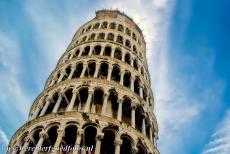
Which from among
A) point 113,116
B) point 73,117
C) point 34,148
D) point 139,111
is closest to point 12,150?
point 34,148

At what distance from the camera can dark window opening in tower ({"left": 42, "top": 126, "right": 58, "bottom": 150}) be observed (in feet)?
70.1

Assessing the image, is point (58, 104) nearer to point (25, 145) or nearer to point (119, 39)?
point (25, 145)

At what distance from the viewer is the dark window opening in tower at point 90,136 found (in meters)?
21.2

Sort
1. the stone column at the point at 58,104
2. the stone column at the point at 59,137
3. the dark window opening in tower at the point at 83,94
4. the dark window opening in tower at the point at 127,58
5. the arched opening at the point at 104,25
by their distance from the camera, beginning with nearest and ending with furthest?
the stone column at the point at 59,137 → the stone column at the point at 58,104 → the dark window opening in tower at the point at 83,94 → the dark window opening in tower at the point at 127,58 → the arched opening at the point at 104,25

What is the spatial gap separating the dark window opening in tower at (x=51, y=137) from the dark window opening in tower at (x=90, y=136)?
6.01 ft

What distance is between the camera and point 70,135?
853 inches

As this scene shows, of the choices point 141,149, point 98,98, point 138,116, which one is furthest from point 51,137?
point 138,116

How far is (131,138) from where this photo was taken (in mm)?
21984

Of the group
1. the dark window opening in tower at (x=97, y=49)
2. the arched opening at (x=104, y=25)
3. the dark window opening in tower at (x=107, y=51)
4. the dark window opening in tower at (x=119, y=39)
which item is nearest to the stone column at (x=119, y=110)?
the dark window opening in tower at (x=107, y=51)

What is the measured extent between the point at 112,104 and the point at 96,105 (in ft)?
3.69

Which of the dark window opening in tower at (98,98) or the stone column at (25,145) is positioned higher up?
the dark window opening in tower at (98,98)

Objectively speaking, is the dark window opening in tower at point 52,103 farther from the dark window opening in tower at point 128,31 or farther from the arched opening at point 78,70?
the dark window opening in tower at point 128,31

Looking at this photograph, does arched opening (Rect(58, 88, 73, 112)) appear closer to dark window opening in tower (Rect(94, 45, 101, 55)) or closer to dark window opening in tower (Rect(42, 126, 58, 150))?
dark window opening in tower (Rect(42, 126, 58, 150))

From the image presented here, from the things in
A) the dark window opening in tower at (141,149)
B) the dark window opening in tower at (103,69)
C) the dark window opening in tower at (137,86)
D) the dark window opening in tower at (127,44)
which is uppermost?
the dark window opening in tower at (127,44)
